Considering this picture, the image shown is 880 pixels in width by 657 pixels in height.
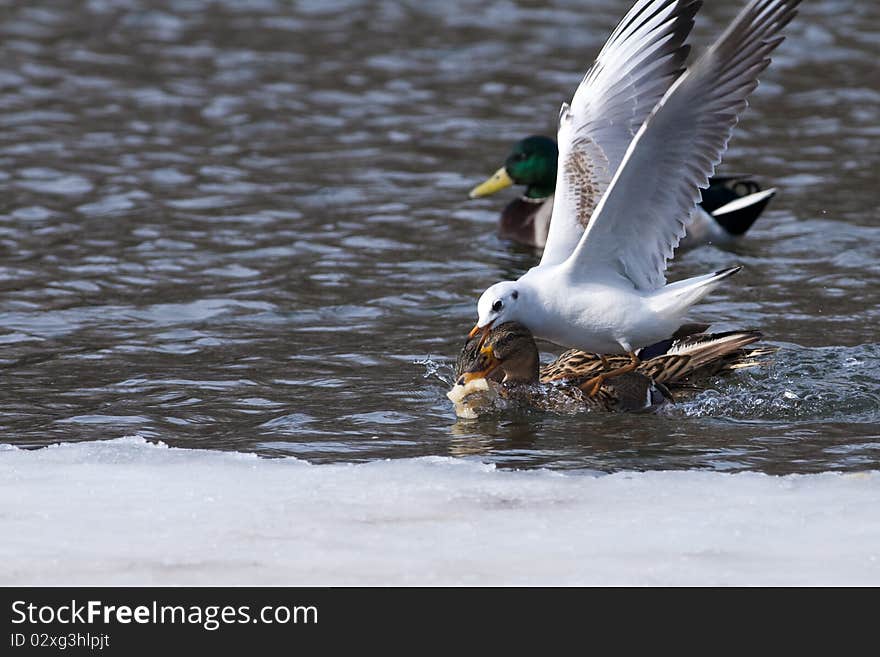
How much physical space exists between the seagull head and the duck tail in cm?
439

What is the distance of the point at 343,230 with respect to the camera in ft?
37.4

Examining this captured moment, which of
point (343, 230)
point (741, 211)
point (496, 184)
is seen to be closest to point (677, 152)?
point (741, 211)

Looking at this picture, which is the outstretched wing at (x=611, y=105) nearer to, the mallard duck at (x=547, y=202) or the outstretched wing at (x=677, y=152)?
the outstretched wing at (x=677, y=152)

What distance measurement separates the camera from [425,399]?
7.59 metres

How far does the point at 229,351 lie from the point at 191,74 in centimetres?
797

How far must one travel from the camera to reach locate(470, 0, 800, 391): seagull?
7.11m

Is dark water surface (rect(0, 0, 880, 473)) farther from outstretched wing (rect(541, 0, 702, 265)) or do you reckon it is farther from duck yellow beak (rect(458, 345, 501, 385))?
outstretched wing (rect(541, 0, 702, 265))

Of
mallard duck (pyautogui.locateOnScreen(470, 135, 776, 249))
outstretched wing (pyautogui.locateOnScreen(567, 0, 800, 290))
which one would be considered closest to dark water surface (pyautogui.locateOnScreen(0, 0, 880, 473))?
mallard duck (pyautogui.locateOnScreen(470, 135, 776, 249))

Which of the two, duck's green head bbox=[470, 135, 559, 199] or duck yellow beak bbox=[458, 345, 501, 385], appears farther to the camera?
duck's green head bbox=[470, 135, 559, 199]

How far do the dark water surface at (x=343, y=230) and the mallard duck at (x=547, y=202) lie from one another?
219 mm

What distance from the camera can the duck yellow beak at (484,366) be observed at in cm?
729

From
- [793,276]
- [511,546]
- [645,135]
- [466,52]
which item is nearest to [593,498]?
[511,546]

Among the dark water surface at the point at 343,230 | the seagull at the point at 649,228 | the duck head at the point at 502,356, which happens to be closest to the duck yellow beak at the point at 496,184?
the dark water surface at the point at 343,230

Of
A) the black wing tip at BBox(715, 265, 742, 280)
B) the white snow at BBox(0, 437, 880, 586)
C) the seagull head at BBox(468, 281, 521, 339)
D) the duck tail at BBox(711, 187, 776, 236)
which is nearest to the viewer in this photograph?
the white snow at BBox(0, 437, 880, 586)
